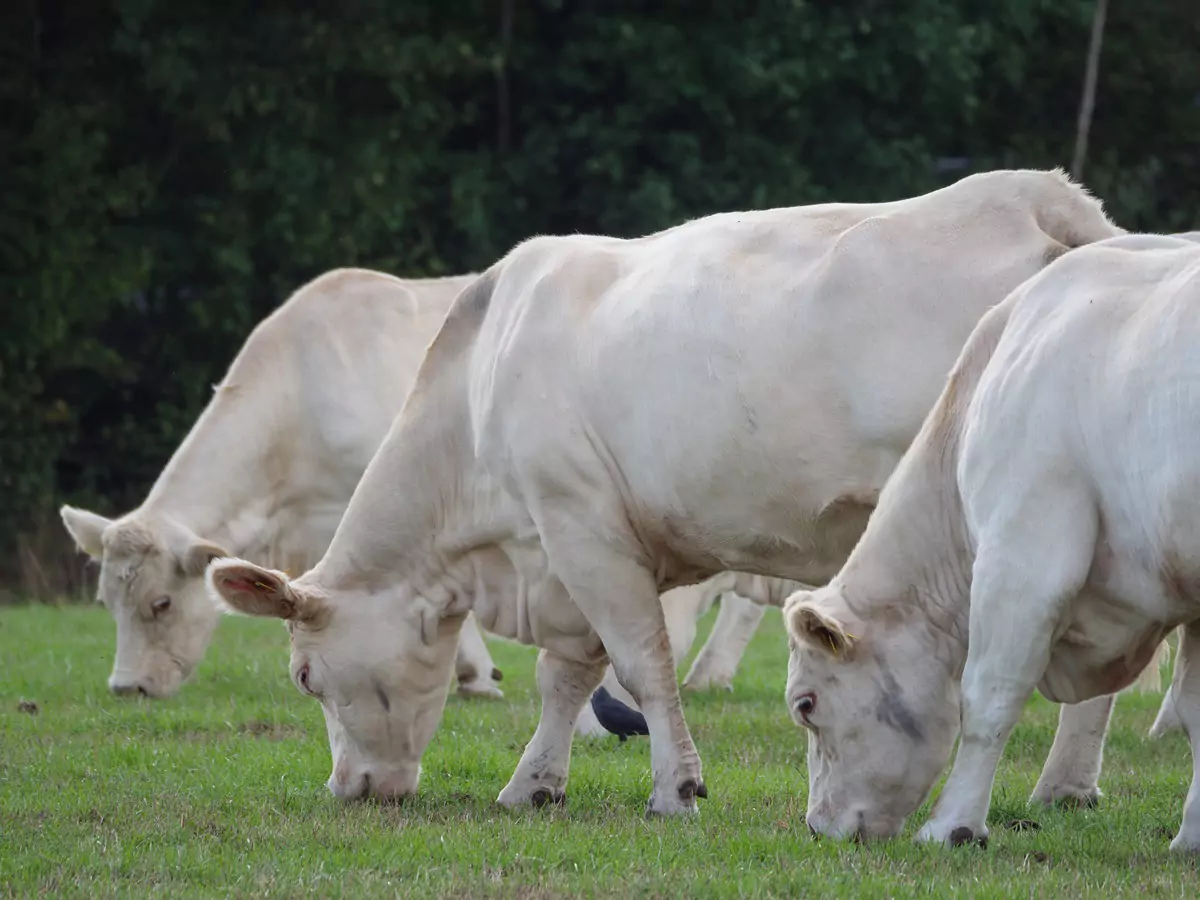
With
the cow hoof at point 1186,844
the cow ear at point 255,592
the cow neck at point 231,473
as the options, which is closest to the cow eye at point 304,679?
the cow ear at point 255,592

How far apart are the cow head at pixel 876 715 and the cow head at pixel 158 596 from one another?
5.84 metres

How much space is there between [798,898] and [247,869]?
5.26 ft

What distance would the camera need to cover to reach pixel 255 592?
7.65 metres

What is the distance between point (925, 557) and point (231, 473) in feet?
21.3

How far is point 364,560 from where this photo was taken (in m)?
7.96

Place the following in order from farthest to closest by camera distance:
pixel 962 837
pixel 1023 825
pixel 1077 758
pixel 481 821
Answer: pixel 1077 758, pixel 481 821, pixel 1023 825, pixel 962 837

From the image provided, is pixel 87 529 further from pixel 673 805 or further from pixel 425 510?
pixel 673 805

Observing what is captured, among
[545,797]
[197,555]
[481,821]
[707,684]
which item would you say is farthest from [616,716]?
[197,555]

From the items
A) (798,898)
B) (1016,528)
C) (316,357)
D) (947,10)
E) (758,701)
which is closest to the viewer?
(798,898)

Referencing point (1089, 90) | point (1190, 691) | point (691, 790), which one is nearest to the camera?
point (1190, 691)

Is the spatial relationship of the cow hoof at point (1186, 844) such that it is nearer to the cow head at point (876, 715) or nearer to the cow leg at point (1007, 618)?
the cow leg at point (1007, 618)

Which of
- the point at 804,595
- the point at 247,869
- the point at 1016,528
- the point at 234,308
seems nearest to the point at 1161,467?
the point at 1016,528

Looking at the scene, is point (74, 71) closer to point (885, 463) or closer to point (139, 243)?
point (139, 243)

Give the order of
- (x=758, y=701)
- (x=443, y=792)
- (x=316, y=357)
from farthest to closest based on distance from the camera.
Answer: (x=316, y=357) → (x=758, y=701) → (x=443, y=792)
